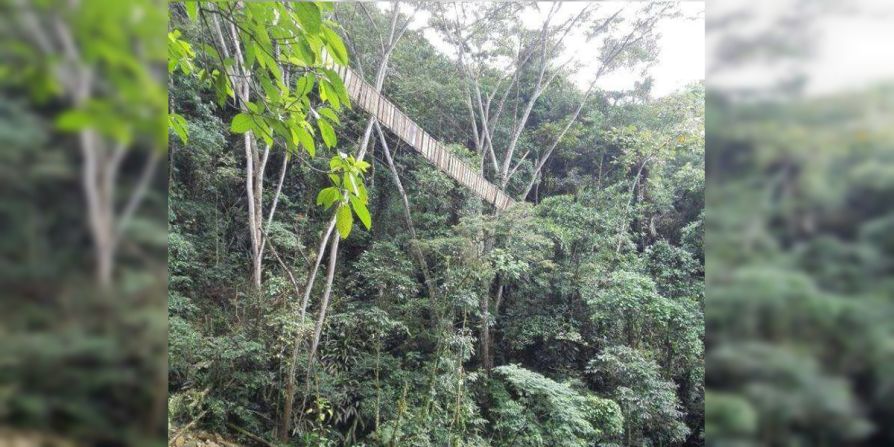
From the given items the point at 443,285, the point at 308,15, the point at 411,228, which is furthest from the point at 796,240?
the point at 411,228

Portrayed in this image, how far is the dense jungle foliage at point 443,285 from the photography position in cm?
405

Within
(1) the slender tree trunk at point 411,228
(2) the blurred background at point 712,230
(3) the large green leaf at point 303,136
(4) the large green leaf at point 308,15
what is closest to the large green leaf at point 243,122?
(3) the large green leaf at point 303,136

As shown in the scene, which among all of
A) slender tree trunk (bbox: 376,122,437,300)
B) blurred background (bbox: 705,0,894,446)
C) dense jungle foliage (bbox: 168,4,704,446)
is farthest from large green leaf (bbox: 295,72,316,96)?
slender tree trunk (bbox: 376,122,437,300)

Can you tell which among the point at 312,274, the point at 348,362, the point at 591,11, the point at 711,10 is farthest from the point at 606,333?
the point at 711,10

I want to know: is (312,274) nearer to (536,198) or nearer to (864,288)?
(536,198)

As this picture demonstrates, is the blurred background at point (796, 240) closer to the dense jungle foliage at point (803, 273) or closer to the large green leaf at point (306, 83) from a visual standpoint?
the dense jungle foliage at point (803, 273)

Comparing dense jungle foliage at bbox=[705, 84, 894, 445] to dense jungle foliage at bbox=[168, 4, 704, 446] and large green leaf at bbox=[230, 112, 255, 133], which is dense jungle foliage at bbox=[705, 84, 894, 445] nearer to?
large green leaf at bbox=[230, 112, 255, 133]

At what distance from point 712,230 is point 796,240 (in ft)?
0.20

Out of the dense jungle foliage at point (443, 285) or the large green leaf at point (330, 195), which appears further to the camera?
the dense jungle foliage at point (443, 285)

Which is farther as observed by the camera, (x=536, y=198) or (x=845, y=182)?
(x=536, y=198)

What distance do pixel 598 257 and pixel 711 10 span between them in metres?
5.16

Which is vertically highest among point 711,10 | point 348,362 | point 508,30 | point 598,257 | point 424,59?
point 508,30

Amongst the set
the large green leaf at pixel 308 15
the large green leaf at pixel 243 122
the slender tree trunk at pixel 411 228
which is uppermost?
the slender tree trunk at pixel 411 228

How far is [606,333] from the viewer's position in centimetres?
518
